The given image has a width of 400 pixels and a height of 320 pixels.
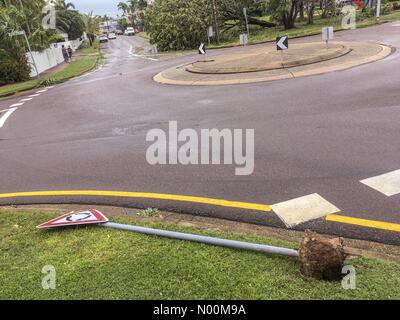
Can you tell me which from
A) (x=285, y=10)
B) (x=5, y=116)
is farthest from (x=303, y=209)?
Result: (x=285, y=10)

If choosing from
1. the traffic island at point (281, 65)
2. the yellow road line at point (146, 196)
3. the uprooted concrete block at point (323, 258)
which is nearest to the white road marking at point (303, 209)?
the yellow road line at point (146, 196)

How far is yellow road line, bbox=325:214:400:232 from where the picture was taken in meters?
4.77

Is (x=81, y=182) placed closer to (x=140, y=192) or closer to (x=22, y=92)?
(x=140, y=192)

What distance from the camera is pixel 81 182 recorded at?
7445mm

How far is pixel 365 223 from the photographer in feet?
16.1

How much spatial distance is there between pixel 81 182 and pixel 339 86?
329 inches

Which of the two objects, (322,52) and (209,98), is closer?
(209,98)

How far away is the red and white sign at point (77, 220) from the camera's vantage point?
5.49 metres

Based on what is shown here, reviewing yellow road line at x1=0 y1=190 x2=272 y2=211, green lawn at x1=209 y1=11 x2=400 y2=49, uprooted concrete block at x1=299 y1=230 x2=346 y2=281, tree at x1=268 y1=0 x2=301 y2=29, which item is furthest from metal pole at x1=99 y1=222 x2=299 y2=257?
tree at x1=268 y1=0 x2=301 y2=29

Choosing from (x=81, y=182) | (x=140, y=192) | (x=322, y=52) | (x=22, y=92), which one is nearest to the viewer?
(x=140, y=192)

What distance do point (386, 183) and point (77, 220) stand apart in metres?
4.38

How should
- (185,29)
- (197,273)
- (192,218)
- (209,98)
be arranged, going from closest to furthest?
(197,273), (192,218), (209,98), (185,29)
